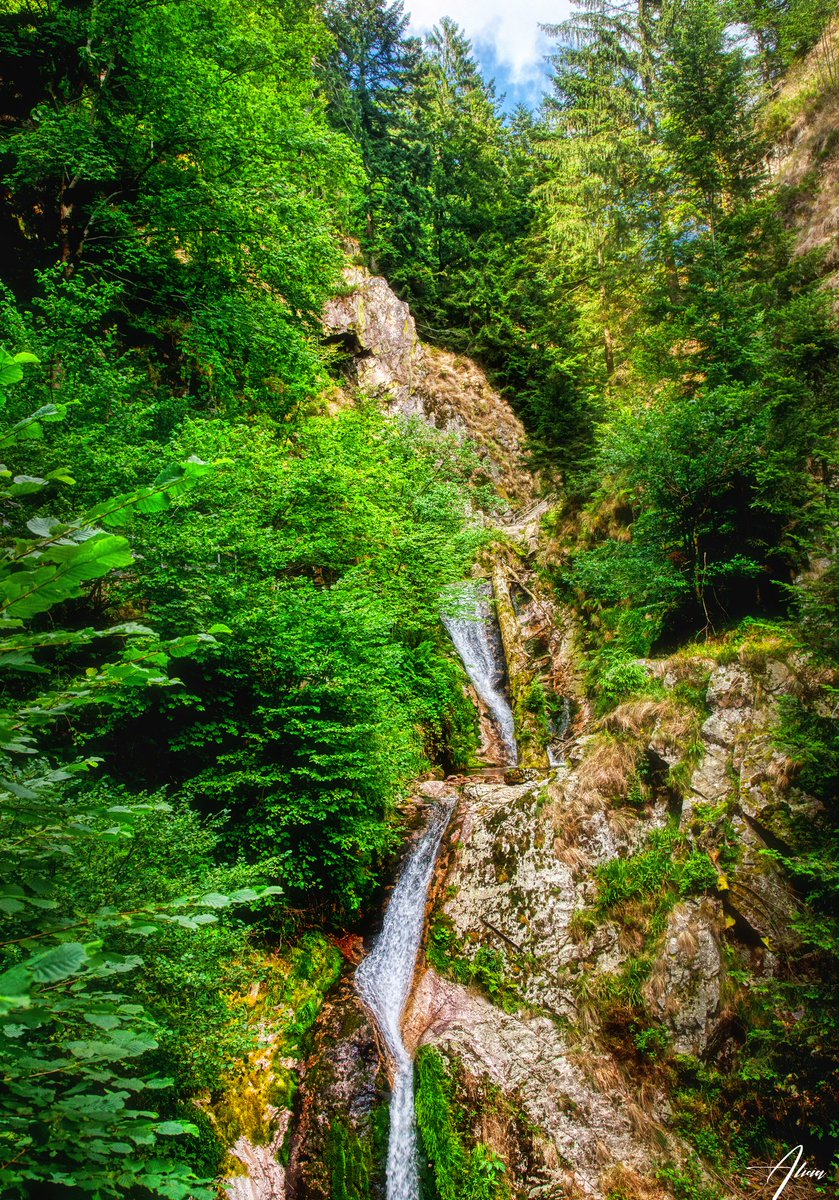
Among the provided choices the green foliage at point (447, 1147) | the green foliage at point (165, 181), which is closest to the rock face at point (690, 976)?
the green foliage at point (447, 1147)

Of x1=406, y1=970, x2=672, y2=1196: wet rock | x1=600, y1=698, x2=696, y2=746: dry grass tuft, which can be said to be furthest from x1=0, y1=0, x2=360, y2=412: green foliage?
x1=406, y1=970, x2=672, y2=1196: wet rock

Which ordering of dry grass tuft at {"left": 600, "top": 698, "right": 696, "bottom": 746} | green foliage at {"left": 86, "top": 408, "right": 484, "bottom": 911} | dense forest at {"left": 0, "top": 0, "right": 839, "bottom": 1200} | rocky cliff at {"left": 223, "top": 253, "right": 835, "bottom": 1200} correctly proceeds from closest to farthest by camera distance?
dense forest at {"left": 0, "top": 0, "right": 839, "bottom": 1200}, rocky cliff at {"left": 223, "top": 253, "right": 835, "bottom": 1200}, green foliage at {"left": 86, "top": 408, "right": 484, "bottom": 911}, dry grass tuft at {"left": 600, "top": 698, "right": 696, "bottom": 746}

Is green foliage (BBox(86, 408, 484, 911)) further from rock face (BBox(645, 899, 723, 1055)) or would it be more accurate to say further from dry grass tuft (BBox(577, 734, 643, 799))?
rock face (BBox(645, 899, 723, 1055))

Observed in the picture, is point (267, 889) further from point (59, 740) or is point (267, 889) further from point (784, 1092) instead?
point (784, 1092)

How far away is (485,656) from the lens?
43.1 ft

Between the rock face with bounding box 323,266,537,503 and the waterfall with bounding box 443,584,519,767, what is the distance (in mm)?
7913

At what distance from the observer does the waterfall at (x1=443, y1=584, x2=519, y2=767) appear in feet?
38.1

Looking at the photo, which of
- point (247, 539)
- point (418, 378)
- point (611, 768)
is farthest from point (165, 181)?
point (418, 378)

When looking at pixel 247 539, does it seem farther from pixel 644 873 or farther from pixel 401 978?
pixel 644 873

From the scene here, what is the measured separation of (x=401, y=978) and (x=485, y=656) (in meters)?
7.70

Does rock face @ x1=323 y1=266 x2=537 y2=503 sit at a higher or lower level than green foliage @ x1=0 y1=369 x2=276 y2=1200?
higher

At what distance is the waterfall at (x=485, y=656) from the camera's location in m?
11.6

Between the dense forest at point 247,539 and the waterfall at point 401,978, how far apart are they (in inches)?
16.5

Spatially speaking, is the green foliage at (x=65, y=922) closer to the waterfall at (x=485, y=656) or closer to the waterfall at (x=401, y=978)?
the waterfall at (x=401, y=978)
